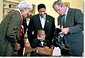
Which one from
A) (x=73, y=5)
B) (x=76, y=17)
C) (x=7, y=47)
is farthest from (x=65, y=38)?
(x=7, y=47)

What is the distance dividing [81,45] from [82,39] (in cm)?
8

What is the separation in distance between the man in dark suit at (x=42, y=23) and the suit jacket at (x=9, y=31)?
0.21 m

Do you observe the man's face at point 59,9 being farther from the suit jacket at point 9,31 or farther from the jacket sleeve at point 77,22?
the suit jacket at point 9,31

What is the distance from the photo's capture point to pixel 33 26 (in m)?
1.94

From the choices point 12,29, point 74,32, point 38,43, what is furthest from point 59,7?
point 12,29

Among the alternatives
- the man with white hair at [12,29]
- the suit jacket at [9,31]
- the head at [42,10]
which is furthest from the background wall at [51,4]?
the suit jacket at [9,31]

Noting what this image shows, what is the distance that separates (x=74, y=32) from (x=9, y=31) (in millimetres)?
792

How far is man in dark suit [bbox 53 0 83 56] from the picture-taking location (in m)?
1.93

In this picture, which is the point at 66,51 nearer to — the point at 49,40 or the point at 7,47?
the point at 49,40

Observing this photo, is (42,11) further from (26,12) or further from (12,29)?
(12,29)

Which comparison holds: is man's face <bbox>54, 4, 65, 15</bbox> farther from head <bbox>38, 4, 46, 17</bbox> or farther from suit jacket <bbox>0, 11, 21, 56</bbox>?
suit jacket <bbox>0, 11, 21, 56</bbox>

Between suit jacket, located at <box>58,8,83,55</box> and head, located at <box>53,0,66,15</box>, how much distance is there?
69 millimetres

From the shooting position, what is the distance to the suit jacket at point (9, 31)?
1.73 meters

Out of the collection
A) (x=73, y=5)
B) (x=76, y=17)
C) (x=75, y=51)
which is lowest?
(x=75, y=51)
